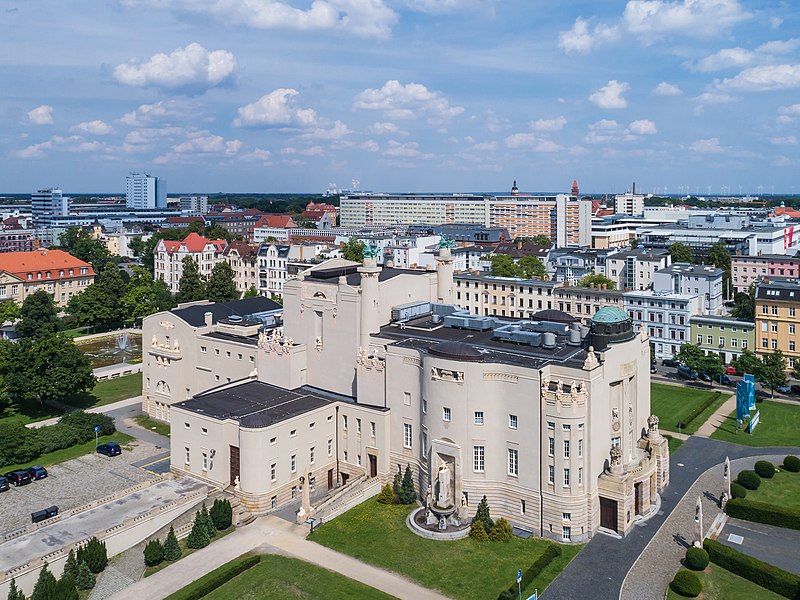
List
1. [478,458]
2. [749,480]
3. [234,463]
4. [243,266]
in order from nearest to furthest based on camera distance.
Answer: [478,458]
[234,463]
[749,480]
[243,266]

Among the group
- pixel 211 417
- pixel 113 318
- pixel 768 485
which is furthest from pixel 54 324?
pixel 768 485

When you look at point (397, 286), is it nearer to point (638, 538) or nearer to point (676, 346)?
point (638, 538)

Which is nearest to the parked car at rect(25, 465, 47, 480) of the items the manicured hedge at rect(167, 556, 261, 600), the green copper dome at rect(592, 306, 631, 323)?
the manicured hedge at rect(167, 556, 261, 600)

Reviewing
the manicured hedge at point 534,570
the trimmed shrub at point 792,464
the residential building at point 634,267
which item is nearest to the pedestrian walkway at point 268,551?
the manicured hedge at point 534,570

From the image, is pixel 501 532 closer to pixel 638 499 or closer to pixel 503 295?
pixel 638 499

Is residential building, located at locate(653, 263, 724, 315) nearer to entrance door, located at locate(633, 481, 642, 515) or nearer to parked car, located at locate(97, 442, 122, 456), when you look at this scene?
→ entrance door, located at locate(633, 481, 642, 515)

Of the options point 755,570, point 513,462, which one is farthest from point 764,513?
point 513,462

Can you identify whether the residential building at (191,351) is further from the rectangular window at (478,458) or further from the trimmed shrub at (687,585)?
the trimmed shrub at (687,585)
